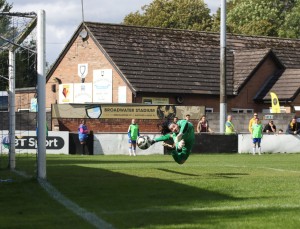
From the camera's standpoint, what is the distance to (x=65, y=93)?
198ft

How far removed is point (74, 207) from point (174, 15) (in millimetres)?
91489

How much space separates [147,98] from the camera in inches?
2217

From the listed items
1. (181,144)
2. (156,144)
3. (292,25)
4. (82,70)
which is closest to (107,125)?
(156,144)

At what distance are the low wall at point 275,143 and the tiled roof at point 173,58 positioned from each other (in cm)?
1371

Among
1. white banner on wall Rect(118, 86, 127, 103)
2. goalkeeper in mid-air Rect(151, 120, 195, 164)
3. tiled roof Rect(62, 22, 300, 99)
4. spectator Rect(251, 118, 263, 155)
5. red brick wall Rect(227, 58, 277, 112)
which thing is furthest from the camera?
red brick wall Rect(227, 58, 277, 112)

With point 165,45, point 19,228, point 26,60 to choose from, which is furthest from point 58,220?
point 165,45

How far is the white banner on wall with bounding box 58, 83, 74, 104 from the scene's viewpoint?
197 ft

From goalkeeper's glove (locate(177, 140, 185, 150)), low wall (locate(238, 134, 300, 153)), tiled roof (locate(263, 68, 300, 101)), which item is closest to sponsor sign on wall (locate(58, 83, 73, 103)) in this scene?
tiled roof (locate(263, 68, 300, 101))

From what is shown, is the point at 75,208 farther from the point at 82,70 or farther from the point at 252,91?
the point at 252,91

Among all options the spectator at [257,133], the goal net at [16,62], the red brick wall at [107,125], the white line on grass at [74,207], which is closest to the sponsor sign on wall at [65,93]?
the red brick wall at [107,125]

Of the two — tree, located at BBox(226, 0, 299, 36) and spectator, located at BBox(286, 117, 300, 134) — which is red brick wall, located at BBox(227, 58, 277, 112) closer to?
spectator, located at BBox(286, 117, 300, 134)

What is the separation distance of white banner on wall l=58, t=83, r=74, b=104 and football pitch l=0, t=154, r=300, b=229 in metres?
35.2

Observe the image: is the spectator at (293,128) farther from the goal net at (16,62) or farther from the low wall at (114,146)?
the goal net at (16,62)

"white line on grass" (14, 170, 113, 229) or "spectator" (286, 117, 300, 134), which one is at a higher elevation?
"spectator" (286, 117, 300, 134)
